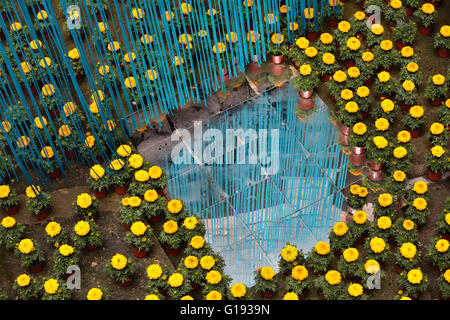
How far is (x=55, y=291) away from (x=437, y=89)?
823 cm

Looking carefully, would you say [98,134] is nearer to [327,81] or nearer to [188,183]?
[188,183]

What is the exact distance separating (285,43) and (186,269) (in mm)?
5775

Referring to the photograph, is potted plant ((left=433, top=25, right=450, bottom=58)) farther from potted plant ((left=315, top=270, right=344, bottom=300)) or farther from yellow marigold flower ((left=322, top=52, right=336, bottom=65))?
potted plant ((left=315, top=270, right=344, bottom=300))

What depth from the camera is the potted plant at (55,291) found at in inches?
540

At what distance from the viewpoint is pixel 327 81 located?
16578 mm

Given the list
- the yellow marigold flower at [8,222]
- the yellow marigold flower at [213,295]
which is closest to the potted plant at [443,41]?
the yellow marigold flower at [213,295]

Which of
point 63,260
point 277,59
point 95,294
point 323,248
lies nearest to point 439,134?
point 323,248

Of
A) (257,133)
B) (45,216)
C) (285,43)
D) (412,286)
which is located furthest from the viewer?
(285,43)

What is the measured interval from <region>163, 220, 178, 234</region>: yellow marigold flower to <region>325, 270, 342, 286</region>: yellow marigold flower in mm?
2821

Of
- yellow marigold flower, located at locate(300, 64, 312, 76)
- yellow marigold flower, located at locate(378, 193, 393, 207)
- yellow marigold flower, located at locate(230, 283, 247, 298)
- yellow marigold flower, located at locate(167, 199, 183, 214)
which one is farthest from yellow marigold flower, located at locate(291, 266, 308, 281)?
yellow marigold flower, located at locate(300, 64, 312, 76)

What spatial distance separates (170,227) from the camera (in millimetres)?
14445

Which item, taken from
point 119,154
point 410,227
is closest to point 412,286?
point 410,227

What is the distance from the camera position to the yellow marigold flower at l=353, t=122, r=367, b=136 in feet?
50.6

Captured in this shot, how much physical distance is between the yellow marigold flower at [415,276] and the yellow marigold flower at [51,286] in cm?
596
